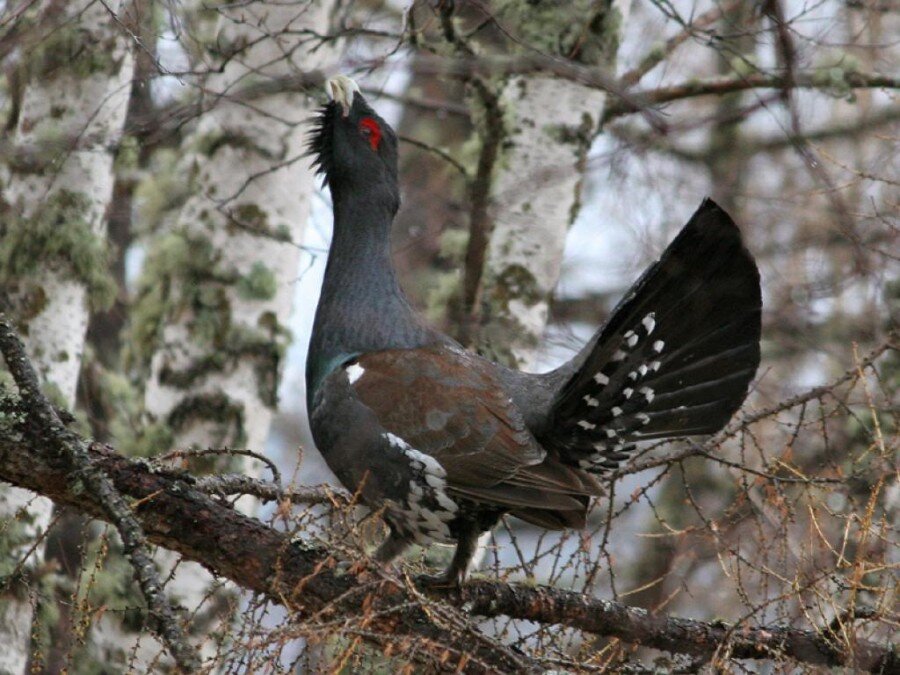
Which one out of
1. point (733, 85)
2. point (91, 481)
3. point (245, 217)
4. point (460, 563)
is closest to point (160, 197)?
point (245, 217)

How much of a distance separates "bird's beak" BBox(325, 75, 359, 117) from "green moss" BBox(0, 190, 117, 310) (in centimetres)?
134

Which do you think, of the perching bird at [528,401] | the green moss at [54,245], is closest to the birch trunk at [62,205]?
the green moss at [54,245]

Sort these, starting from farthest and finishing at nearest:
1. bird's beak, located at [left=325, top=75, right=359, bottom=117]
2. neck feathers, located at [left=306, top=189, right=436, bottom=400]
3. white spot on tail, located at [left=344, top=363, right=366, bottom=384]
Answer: bird's beak, located at [left=325, top=75, right=359, bottom=117] → neck feathers, located at [left=306, top=189, right=436, bottom=400] → white spot on tail, located at [left=344, top=363, right=366, bottom=384]

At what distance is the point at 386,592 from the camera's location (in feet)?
11.6

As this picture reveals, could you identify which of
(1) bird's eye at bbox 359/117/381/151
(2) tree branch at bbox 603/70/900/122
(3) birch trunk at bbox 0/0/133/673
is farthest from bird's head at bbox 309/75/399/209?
(2) tree branch at bbox 603/70/900/122

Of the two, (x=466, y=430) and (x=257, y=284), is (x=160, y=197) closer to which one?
(x=257, y=284)

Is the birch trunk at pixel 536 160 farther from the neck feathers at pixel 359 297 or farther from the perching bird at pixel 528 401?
the perching bird at pixel 528 401

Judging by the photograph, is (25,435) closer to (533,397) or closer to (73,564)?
(533,397)

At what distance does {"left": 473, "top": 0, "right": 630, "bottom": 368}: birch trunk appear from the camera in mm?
5574

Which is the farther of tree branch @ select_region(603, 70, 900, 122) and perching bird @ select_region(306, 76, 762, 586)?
tree branch @ select_region(603, 70, 900, 122)

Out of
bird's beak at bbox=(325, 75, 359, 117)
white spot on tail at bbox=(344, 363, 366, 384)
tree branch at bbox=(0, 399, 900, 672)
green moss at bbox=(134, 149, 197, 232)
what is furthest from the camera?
green moss at bbox=(134, 149, 197, 232)

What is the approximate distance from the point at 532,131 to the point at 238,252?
159 centimetres

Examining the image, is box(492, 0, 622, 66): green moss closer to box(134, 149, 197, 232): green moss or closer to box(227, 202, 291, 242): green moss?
box(227, 202, 291, 242): green moss

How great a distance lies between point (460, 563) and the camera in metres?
4.17
